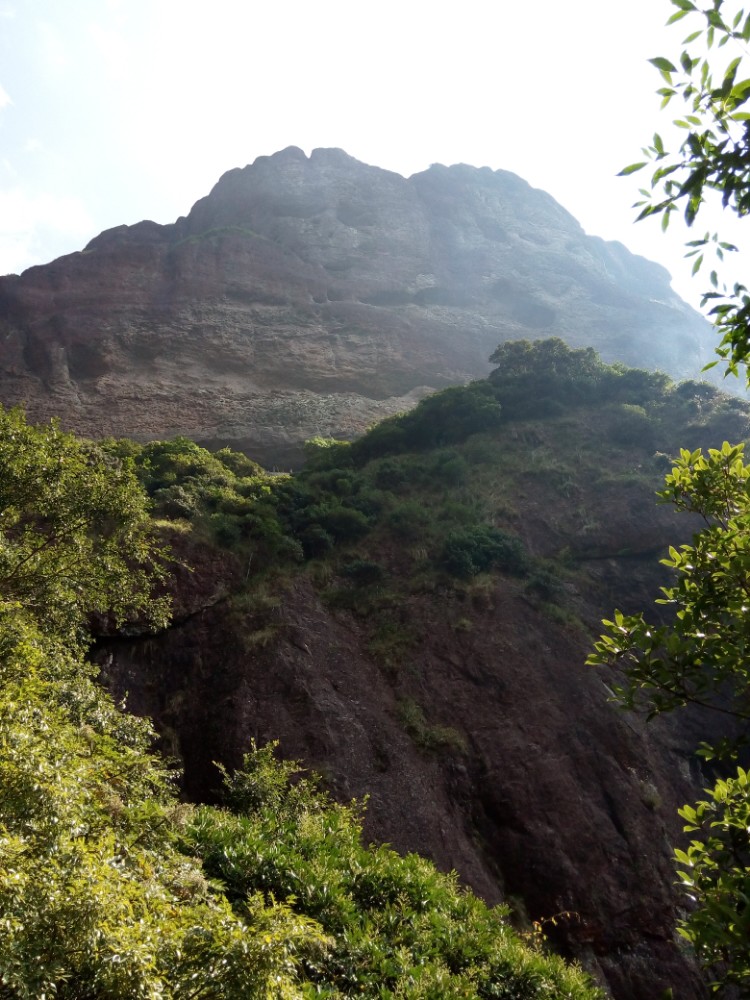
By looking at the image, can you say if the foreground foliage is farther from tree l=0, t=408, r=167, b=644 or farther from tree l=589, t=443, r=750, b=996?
tree l=589, t=443, r=750, b=996

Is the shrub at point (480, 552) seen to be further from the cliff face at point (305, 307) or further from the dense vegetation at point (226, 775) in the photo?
the cliff face at point (305, 307)

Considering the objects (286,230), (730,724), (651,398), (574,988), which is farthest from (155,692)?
(286,230)

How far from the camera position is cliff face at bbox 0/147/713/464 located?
40.2 metres

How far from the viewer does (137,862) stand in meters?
5.29

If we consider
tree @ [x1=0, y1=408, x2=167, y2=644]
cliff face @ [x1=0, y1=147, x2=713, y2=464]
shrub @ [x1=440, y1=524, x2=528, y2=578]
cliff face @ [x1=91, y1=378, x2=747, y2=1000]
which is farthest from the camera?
cliff face @ [x1=0, y1=147, x2=713, y2=464]

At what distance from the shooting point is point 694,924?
3.30m

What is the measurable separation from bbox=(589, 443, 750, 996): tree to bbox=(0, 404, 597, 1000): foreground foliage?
2417 millimetres

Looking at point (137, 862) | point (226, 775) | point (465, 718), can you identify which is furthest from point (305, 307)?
point (137, 862)

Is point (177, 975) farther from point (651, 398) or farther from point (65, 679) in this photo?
point (651, 398)

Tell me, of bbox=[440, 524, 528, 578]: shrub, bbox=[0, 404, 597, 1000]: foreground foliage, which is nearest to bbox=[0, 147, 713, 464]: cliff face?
bbox=[440, 524, 528, 578]: shrub

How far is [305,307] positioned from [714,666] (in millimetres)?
52012

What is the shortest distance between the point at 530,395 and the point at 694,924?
2923cm

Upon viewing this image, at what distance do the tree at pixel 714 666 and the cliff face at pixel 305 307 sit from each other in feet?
112

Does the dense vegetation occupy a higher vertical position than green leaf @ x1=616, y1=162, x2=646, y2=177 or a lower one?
lower
